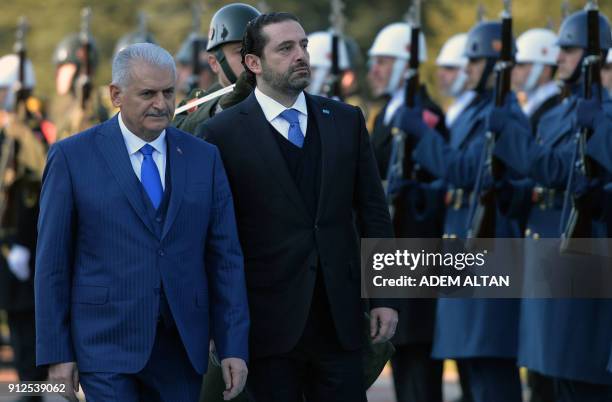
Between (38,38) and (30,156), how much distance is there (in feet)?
35.9

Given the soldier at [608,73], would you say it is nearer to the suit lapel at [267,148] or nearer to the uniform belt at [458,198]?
the uniform belt at [458,198]

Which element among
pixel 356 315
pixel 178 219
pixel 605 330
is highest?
pixel 178 219

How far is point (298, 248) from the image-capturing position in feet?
21.1

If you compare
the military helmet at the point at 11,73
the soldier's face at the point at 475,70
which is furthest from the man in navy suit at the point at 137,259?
the military helmet at the point at 11,73

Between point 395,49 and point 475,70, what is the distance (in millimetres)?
1442

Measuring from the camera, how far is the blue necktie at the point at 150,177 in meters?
6.11

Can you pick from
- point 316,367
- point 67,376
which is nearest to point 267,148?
point 316,367

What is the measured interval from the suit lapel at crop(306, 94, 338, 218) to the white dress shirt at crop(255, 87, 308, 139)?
1.2 inches

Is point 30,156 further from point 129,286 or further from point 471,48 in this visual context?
point 129,286

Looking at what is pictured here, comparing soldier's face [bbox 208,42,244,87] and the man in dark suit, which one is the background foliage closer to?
soldier's face [bbox 208,42,244,87]

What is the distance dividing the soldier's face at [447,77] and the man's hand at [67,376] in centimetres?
670

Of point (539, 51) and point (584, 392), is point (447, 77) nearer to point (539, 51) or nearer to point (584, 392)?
point (539, 51)

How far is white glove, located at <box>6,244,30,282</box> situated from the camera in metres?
12.1

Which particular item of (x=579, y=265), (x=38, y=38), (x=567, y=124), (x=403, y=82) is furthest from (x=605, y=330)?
(x=38, y=38)
